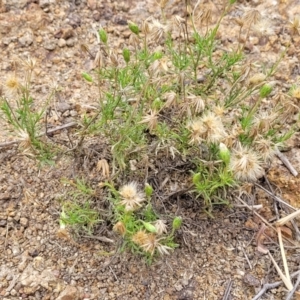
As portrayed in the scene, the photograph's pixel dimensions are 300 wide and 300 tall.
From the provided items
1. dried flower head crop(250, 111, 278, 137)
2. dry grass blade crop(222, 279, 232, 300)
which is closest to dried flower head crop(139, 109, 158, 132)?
dried flower head crop(250, 111, 278, 137)

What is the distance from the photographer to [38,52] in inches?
126

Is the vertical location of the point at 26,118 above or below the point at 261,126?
below

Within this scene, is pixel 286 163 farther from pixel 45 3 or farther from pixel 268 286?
pixel 45 3

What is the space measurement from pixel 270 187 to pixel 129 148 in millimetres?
754

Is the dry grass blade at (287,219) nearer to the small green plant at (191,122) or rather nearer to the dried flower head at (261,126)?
the small green plant at (191,122)

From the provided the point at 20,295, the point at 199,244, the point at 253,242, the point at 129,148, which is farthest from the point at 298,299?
the point at 20,295

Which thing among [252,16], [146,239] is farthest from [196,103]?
[146,239]

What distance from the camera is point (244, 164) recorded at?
2104 mm

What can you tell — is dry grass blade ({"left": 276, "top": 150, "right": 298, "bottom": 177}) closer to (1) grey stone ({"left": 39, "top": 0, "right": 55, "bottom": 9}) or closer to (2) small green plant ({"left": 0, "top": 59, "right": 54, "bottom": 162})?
(2) small green plant ({"left": 0, "top": 59, "right": 54, "bottom": 162})

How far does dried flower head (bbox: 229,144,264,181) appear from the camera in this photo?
6.95 feet

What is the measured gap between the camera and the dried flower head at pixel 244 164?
212cm

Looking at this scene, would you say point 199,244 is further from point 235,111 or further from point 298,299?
point 235,111

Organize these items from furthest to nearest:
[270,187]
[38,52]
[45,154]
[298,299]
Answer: [38,52], [270,187], [45,154], [298,299]

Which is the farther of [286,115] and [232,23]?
[232,23]
